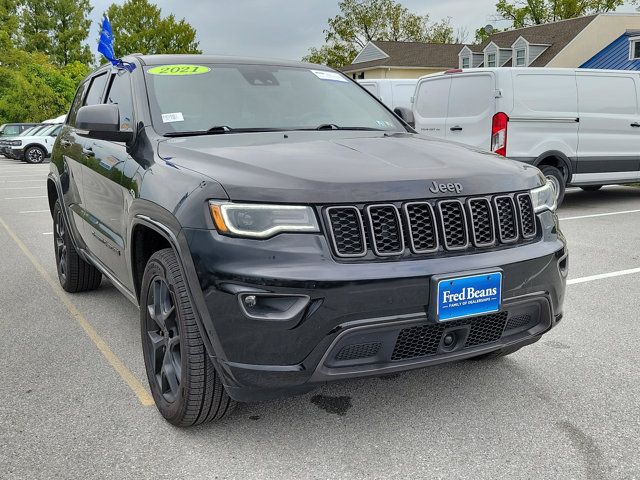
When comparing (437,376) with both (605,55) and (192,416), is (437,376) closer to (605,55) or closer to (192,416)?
(192,416)

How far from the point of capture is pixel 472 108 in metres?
9.52

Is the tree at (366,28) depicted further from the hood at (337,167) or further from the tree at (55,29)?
the hood at (337,167)

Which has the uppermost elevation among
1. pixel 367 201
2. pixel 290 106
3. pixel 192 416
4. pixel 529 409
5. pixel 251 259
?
pixel 290 106

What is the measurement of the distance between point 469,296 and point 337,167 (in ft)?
2.45

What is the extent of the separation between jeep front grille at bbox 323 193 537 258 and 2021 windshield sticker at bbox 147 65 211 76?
1.75 m

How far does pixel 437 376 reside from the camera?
359cm

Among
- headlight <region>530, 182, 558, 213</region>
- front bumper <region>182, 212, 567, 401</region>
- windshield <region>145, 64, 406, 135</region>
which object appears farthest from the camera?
windshield <region>145, 64, 406, 135</region>

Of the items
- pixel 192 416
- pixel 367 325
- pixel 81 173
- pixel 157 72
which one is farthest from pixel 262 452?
pixel 81 173

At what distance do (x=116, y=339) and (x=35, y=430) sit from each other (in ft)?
4.25

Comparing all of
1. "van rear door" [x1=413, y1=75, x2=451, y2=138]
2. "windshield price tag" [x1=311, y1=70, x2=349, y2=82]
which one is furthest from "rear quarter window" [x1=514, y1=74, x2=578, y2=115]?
"windshield price tag" [x1=311, y1=70, x2=349, y2=82]

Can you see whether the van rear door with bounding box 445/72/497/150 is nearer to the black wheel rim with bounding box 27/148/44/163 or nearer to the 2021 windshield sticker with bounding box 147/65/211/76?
the 2021 windshield sticker with bounding box 147/65/211/76

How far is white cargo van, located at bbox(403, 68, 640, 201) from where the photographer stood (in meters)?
9.22

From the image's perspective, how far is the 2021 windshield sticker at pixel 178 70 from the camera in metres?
3.85

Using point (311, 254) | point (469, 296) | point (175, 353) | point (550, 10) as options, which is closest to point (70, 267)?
point (175, 353)
